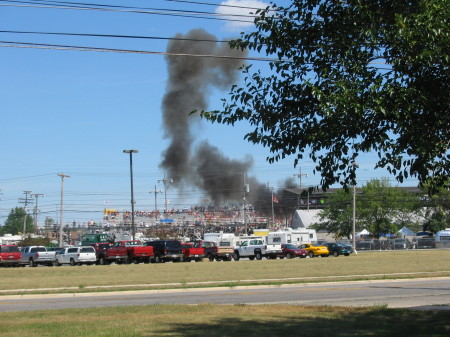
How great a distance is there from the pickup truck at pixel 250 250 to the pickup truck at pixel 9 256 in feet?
60.4

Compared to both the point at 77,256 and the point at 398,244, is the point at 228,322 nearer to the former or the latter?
the point at 77,256

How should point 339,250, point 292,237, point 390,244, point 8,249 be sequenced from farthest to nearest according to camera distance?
point 390,244 → point 292,237 → point 339,250 → point 8,249

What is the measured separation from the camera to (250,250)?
55.1 m

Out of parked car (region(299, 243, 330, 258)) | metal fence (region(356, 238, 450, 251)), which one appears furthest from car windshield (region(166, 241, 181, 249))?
metal fence (region(356, 238, 450, 251))

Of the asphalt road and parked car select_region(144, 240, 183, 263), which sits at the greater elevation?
parked car select_region(144, 240, 183, 263)

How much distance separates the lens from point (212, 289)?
968 inches

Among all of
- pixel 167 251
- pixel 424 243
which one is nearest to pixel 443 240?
pixel 424 243

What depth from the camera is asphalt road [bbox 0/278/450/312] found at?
18.5 metres

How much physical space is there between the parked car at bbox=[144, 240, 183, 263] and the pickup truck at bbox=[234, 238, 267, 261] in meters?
5.81

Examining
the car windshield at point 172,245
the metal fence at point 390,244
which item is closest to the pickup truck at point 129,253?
the car windshield at point 172,245

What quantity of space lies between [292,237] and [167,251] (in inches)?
805

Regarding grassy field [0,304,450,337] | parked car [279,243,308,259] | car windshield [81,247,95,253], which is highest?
car windshield [81,247,95,253]

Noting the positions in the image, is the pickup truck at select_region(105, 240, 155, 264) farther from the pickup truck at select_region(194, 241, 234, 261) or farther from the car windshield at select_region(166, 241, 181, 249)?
the pickup truck at select_region(194, 241, 234, 261)

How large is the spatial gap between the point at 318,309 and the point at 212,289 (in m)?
9.87
